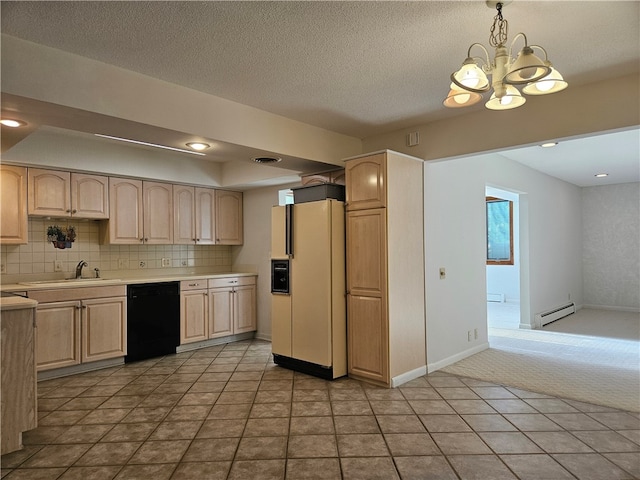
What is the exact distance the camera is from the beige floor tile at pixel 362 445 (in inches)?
102

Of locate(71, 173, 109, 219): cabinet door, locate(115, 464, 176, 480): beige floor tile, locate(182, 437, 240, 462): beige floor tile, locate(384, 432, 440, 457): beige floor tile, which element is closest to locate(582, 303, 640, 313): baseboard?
locate(384, 432, 440, 457): beige floor tile

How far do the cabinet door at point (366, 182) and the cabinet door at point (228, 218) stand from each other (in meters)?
2.57

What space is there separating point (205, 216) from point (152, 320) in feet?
5.50

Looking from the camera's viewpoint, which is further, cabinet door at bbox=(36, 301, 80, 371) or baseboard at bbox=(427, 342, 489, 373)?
baseboard at bbox=(427, 342, 489, 373)

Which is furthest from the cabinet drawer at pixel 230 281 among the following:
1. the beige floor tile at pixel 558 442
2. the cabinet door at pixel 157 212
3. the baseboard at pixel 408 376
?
the beige floor tile at pixel 558 442

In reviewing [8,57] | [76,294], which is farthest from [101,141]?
[8,57]

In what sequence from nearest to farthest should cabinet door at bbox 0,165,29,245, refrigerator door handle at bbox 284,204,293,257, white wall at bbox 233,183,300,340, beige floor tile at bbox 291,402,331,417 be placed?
beige floor tile at bbox 291,402,331,417, cabinet door at bbox 0,165,29,245, refrigerator door handle at bbox 284,204,293,257, white wall at bbox 233,183,300,340

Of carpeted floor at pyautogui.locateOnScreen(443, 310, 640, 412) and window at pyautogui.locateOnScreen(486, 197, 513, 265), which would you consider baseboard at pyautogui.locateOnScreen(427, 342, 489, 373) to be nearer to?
carpeted floor at pyautogui.locateOnScreen(443, 310, 640, 412)

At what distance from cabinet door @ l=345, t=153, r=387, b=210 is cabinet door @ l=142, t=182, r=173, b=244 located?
8.57ft

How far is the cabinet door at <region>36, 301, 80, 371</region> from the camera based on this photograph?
4.04m

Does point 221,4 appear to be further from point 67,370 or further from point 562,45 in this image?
point 67,370

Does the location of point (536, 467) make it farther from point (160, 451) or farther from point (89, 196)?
point (89, 196)

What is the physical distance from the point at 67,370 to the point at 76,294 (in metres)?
0.79

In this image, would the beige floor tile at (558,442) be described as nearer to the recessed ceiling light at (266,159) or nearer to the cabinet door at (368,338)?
the cabinet door at (368,338)
